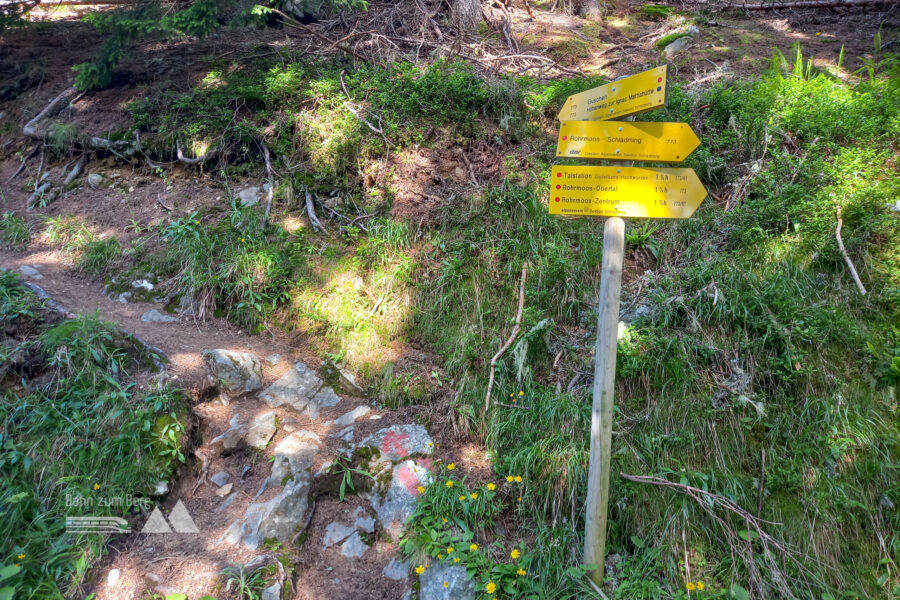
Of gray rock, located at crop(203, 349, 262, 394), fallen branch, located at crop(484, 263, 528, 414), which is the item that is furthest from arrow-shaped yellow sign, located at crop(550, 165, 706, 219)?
gray rock, located at crop(203, 349, 262, 394)

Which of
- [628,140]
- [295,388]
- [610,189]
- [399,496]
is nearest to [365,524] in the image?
[399,496]

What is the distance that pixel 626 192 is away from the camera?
2738mm

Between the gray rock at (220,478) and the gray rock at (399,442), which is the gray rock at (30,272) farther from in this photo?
the gray rock at (399,442)

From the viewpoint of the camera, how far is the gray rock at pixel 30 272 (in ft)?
18.4

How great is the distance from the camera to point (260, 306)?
17.3 feet

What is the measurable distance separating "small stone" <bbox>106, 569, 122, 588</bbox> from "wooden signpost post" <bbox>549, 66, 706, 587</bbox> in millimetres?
3098

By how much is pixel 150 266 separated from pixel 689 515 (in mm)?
6259

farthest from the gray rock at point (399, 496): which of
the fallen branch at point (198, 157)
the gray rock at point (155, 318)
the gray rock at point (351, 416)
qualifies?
the fallen branch at point (198, 157)

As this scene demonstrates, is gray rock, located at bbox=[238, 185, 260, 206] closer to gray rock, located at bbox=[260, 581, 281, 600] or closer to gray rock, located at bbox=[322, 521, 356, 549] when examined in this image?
gray rock, located at bbox=[322, 521, 356, 549]

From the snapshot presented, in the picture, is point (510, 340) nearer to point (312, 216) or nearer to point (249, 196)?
point (312, 216)

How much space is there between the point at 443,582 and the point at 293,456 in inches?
63.7

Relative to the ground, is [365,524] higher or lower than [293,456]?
lower

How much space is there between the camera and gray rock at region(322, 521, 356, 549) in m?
3.57

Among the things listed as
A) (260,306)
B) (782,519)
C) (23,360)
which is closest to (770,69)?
(782,519)
